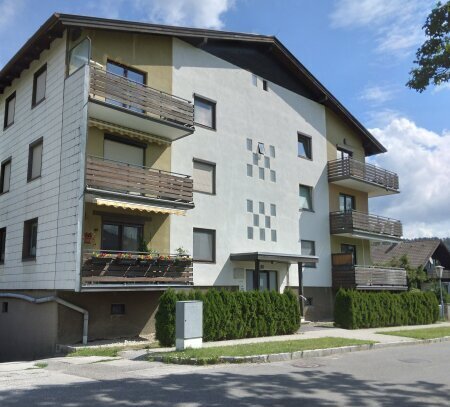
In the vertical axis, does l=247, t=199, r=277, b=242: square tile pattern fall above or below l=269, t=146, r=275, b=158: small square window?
below

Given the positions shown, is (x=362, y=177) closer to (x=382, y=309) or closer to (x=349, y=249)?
(x=349, y=249)

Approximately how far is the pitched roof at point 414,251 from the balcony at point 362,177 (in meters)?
20.9

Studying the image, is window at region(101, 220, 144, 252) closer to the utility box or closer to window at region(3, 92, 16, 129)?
the utility box

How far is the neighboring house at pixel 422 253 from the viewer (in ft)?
168

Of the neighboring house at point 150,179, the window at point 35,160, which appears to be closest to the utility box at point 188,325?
the neighboring house at point 150,179

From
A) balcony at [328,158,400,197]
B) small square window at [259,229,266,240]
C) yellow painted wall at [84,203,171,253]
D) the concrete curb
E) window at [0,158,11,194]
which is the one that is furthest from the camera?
balcony at [328,158,400,197]

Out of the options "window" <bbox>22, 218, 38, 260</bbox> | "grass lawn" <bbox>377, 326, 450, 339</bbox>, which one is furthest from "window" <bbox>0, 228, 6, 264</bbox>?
"grass lawn" <bbox>377, 326, 450, 339</bbox>

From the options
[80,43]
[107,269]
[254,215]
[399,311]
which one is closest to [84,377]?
[107,269]

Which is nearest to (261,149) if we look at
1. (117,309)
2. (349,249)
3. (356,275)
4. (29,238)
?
(356,275)

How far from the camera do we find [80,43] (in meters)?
17.6

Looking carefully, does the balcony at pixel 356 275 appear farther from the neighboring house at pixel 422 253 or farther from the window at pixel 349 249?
the neighboring house at pixel 422 253

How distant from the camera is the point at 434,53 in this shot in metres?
9.21

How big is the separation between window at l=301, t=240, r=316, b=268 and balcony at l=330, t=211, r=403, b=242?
5.91 ft

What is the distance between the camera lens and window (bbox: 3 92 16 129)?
22.5 meters
